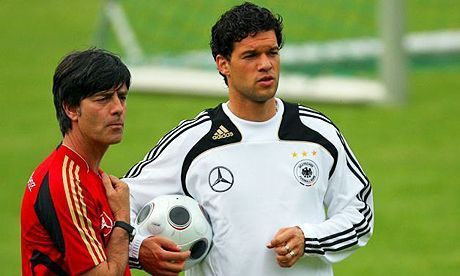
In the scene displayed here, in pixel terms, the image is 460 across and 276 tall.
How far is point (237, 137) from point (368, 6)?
14138mm

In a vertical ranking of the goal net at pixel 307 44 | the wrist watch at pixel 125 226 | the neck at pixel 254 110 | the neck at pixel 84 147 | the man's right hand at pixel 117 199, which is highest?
the goal net at pixel 307 44

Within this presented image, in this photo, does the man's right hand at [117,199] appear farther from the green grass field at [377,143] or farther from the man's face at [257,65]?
the green grass field at [377,143]

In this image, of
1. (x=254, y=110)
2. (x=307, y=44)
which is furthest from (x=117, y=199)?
(x=307, y=44)

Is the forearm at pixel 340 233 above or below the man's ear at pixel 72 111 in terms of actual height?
below

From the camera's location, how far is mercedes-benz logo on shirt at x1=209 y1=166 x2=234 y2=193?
589 cm

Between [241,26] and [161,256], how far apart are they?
1.07 meters

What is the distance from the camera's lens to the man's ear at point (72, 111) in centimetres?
525

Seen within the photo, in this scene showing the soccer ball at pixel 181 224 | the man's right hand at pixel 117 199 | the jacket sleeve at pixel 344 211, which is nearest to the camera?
the man's right hand at pixel 117 199

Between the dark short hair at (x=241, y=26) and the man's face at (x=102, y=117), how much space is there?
2.55 ft

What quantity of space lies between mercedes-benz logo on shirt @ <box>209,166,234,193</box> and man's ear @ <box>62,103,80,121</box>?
2.88 feet

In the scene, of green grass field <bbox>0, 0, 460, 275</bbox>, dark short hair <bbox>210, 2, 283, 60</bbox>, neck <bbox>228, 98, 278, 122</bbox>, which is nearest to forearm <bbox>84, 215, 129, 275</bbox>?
→ neck <bbox>228, 98, 278, 122</bbox>

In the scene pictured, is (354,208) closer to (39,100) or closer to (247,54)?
(247,54)

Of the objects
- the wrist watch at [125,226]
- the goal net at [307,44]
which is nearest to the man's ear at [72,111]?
the wrist watch at [125,226]

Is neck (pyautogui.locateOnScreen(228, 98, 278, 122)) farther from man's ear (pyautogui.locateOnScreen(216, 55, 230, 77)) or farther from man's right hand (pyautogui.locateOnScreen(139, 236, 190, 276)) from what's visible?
man's right hand (pyautogui.locateOnScreen(139, 236, 190, 276))
